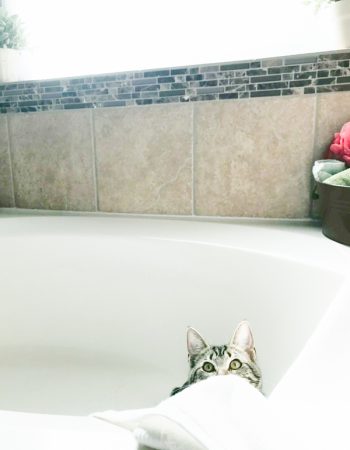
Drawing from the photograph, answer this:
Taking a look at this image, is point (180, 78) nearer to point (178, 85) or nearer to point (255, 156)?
point (178, 85)

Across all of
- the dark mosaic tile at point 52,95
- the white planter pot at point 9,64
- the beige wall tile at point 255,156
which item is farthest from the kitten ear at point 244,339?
the white planter pot at point 9,64

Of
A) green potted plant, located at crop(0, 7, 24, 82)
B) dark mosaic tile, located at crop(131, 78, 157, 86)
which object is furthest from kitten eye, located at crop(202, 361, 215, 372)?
green potted plant, located at crop(0, 7, 24, 82)

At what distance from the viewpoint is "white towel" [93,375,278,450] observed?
0.30m

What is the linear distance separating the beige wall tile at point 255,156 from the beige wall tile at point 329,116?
2cm

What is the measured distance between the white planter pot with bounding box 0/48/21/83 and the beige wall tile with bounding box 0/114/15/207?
0.42ft

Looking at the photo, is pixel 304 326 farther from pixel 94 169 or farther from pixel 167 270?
pixel 94 169

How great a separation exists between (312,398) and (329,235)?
63 centimetres

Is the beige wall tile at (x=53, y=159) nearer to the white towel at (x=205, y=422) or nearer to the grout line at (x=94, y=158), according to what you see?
the grout line at (x=94, y=158)

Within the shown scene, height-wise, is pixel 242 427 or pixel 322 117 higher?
pixel 322 117

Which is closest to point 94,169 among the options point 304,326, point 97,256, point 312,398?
point 97,256

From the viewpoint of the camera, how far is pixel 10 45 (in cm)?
135

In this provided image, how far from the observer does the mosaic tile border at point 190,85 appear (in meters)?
1.00

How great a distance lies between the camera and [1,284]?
1.14 meters

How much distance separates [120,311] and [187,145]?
0.50 metres
